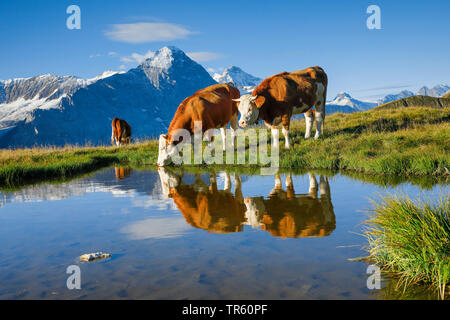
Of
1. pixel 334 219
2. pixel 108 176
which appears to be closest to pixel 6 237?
pixel 334 219

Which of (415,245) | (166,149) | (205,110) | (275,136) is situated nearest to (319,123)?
(275,136)

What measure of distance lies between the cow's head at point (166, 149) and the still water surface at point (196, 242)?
4426 mm

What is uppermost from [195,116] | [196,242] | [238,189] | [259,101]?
[259,101]

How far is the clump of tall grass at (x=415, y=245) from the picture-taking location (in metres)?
3.80

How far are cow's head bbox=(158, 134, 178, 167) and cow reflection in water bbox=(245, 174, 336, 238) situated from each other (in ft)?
20.5

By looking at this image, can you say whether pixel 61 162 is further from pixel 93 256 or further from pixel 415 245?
pixel 415 245

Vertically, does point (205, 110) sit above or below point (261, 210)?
above

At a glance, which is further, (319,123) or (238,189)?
(319,123)

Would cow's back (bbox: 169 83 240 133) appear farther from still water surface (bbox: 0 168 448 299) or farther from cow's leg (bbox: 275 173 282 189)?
still water surface (bbox: 0 168 448 299)

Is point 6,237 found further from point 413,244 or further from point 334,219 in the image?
point 413,244

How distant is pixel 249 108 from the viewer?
46.3 ft

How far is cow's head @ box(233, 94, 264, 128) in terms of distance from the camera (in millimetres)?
14125

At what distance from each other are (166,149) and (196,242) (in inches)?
375

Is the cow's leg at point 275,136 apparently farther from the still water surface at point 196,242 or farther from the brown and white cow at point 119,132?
the brown and white cow at point 119,132
